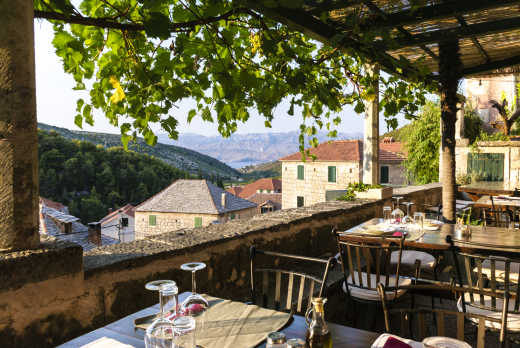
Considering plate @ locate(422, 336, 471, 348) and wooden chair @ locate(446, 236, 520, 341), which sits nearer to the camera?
plate @ locate(422, 336, 471, 348)

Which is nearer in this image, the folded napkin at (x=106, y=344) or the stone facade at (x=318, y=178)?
the folded napkin at (x=106, y=344)

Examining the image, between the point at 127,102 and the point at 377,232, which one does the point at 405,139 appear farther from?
the point at 127,102

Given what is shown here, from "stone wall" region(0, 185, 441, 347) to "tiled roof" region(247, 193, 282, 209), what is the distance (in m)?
44.7

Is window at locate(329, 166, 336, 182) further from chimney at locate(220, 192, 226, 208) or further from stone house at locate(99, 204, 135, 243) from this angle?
stone house at locate(99, 204, 135, 243)

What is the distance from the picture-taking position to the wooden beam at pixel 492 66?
467 cm

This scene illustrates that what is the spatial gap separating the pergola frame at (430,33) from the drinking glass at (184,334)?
1.27m

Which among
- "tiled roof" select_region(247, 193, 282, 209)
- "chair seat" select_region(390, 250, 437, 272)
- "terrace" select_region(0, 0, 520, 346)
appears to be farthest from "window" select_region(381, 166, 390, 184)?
"chair seat" select_region(390, 250, 437, 272)

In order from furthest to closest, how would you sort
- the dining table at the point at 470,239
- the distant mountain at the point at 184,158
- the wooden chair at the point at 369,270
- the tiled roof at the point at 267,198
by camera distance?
the distant mountain at the point at 184,158
the tiled roof at the point at 267,198
the dining table at the point at 470,239
the wooden chair at the point at 369,270

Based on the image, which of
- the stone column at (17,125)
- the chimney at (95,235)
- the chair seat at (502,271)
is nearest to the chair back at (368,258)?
the chair seat at (502,271)

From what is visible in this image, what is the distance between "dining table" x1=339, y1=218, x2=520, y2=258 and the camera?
3012 mm

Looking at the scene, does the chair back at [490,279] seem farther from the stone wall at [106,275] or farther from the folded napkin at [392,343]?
the stone wall at [106,275]

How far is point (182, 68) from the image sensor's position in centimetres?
194

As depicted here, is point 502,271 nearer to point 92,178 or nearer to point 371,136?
point 371,136

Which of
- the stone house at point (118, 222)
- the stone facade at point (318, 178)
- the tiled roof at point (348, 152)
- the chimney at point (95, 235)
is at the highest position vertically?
the tiled roof at point (348, 152)
